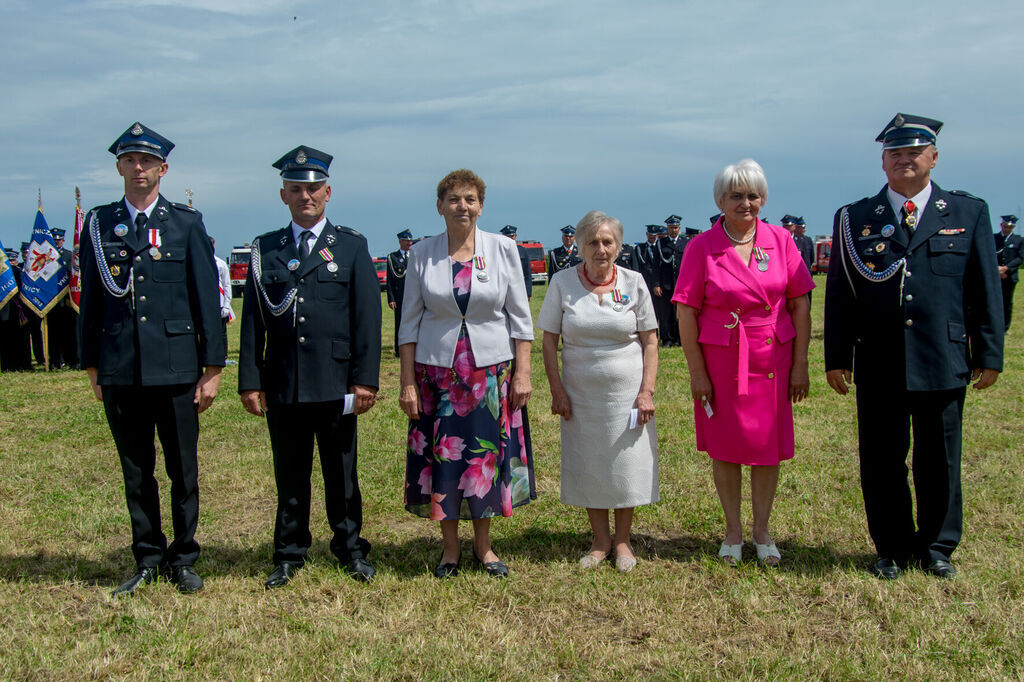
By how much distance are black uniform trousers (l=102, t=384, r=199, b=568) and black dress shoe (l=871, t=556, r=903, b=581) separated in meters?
3.34

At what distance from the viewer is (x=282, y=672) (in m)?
3.14

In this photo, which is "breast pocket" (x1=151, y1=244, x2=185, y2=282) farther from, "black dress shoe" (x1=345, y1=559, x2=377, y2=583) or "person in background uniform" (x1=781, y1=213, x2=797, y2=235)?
"person in background uniform" (x1=781, y1=213, x2=797, y2=235)

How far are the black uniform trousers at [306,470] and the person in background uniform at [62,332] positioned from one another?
1112 centimetres

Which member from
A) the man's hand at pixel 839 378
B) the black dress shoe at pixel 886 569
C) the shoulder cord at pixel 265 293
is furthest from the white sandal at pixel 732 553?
the shoulder cord at pixel 265 293

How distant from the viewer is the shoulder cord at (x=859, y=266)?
374cm

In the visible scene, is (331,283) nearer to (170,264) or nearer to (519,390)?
(170,264)

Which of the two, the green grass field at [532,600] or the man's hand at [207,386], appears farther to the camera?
the man's hand at [207,386]

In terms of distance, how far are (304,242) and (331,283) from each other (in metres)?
0.25

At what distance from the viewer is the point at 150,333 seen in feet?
12.3

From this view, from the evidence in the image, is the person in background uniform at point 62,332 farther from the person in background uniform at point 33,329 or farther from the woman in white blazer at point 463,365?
the woman in white blazer at point 463,365

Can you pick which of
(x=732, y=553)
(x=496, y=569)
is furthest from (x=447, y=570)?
(x=732, y=553)

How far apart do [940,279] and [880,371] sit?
19.6 inches

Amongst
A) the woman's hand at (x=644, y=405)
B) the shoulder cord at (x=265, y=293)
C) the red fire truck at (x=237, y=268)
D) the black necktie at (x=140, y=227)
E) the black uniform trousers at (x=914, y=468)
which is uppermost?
the red fire truck at (x=237, y=268)

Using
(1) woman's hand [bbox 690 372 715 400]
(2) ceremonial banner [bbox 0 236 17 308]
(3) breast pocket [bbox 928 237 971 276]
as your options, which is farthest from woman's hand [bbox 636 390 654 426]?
(2) ceremonial banner [bbox 0 236 17 308]
